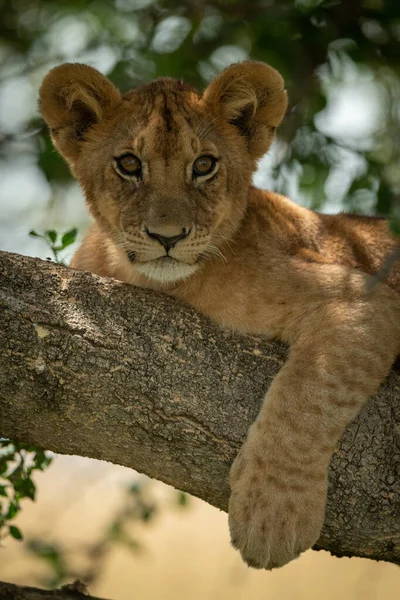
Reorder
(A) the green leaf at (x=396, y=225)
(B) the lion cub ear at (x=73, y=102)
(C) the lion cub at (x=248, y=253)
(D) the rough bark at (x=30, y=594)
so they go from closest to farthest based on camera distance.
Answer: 1. (A) the green leaf at (x=396, y=225)
2. (D) the rough bark at (x=30, y=594)
3. (C) the lion cub at (x=248, y=253)
4. (B) the lion cub ear at (x=73, y=102)

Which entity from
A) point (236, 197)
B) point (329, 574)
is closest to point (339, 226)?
point (236, 197)

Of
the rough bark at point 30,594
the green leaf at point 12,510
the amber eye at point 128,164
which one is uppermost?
the amber eye at point 128,164

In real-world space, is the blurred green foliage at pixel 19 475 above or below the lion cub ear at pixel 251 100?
below

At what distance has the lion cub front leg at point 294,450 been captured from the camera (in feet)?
10.4

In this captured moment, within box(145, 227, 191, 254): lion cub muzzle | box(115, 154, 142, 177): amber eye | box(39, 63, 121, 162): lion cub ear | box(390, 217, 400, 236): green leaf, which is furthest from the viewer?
box(39, 63, 121, 162): lion cub ear

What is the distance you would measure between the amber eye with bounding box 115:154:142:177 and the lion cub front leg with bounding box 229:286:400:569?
1098mm

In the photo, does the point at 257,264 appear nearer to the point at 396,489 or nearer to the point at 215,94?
the point at 215,94

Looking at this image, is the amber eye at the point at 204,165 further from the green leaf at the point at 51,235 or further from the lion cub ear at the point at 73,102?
the green leaf at the point at 51,235

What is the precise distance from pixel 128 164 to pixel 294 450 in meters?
1.50

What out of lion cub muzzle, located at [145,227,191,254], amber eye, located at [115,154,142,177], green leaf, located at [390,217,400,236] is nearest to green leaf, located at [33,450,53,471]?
lion cub muzzle, located at [145,227,191,254]

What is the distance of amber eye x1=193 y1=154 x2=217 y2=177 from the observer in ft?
12.4

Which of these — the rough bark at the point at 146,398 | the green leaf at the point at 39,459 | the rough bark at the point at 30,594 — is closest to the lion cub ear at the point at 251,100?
the rough bark at the point at 146,398

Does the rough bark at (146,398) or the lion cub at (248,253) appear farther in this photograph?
the lion cub at (248,253)

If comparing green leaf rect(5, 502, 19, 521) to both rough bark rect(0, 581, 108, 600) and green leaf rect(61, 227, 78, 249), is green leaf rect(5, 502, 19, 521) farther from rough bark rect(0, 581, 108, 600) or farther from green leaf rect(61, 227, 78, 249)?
green leaf rect(61, 227, 78, 249)
